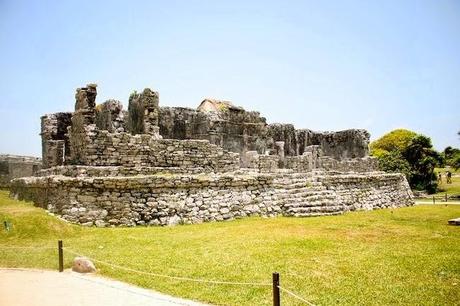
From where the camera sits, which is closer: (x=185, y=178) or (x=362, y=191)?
(x=185, y=178)

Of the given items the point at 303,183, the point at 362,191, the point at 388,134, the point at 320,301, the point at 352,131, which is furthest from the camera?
the point at 388,134

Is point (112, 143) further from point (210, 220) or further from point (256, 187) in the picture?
point (256, 187)

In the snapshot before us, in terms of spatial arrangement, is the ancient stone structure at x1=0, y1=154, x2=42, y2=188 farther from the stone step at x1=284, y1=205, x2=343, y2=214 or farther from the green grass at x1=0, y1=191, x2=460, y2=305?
the stone step at x1=284, y1=205, x2=343, y2=214

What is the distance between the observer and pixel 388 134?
63344mm

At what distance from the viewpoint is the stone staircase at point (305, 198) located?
15.0 meters

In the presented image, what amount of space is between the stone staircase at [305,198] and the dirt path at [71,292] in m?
9.07

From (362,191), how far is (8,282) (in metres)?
14.9

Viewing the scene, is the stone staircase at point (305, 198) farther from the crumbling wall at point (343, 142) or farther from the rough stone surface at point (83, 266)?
the crumbling wall at point (343, 142)

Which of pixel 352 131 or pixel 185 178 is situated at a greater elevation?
pixel 352 131

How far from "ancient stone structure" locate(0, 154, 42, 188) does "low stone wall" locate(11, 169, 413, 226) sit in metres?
8.77

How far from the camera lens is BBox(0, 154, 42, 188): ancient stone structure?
25.8 m

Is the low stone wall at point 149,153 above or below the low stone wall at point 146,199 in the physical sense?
above

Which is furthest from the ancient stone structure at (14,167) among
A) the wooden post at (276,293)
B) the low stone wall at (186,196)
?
the wooden post at (276,293)

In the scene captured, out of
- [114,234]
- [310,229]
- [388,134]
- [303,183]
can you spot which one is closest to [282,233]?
[310,229]
